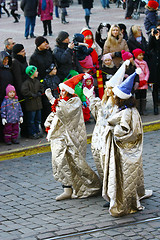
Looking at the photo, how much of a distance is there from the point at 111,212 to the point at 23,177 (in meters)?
2.21

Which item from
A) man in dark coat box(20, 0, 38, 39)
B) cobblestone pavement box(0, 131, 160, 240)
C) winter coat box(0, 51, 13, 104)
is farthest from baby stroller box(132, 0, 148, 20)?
cobblestone pavement box(0, 131, 160, 240)

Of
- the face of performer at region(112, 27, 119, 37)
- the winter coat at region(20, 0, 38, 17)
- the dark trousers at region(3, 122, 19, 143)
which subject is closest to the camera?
the dark trousers at region(3, 122, 19, 143)

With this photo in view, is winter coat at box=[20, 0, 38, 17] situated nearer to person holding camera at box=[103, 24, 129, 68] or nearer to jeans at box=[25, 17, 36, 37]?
jeans at box=[25, 17, 36, 37]

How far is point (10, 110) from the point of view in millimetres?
10477

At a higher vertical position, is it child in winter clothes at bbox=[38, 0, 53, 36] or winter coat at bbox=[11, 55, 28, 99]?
child in winter clothes at bbox=[38, 0, 53, 36]

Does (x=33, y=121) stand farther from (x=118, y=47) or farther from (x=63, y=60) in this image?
(x=118, y=47)

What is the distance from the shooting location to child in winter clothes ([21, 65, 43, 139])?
10.8 meters

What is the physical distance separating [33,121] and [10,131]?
594 millimetres

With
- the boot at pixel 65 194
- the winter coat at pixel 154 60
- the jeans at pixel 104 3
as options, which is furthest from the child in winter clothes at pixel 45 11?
the boot at pixel 65 194

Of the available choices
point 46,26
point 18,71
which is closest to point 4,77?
point 18,71

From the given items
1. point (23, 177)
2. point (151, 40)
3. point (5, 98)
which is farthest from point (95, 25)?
point (23, 177)

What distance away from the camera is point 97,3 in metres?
28.8

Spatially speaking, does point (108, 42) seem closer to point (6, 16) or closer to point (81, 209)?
point (81, 209)

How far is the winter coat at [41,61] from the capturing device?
11.3 m
